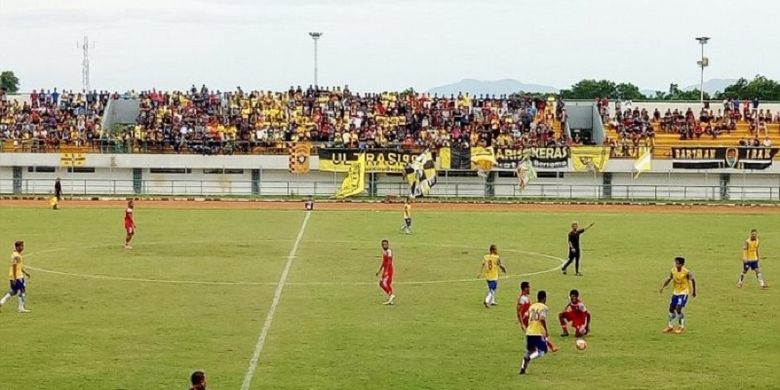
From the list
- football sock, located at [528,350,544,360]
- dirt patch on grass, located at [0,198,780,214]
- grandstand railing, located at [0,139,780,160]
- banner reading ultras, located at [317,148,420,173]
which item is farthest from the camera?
grandstand railing, located at [0,139,780,160]

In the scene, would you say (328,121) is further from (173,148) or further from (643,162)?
(643,162)

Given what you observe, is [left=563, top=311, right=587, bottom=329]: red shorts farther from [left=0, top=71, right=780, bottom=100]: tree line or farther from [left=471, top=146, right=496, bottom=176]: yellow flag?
[left=0, top=71, right=780, bottom=100]: tree line

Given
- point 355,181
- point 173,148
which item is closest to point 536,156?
point 355,181

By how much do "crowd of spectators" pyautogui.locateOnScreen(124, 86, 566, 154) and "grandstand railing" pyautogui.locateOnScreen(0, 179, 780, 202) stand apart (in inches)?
107

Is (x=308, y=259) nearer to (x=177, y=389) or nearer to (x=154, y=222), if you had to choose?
(x=154, y=222)

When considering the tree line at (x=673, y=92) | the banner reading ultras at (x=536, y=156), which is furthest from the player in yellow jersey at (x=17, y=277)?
the tree line at (x=673, y=92)

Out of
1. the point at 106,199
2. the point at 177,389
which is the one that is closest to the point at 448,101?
the point at 106,199

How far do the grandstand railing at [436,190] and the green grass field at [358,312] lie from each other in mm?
21274

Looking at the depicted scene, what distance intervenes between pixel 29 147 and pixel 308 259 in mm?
41246

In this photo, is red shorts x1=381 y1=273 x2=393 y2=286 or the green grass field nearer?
the green grass field

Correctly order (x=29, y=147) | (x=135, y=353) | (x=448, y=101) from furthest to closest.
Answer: (x=448, y=101)
(x=29, y=147)
(x=135, y=353)

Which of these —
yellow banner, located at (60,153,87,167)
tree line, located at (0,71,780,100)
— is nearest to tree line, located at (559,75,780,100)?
tree line, located at (0,71,780,100)

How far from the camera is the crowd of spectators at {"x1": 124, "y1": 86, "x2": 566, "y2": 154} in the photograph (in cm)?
8312

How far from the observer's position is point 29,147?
80250mm
